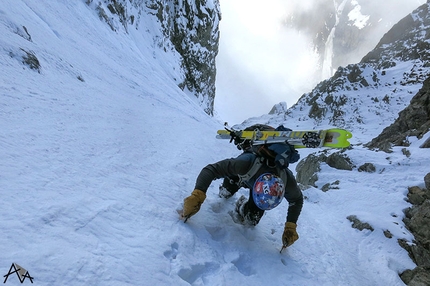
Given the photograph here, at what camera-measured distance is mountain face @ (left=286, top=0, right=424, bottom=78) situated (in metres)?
131

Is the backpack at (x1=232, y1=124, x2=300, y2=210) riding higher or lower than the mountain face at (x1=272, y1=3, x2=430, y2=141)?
lower

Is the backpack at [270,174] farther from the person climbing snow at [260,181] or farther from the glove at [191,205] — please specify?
the glove at [191,205]

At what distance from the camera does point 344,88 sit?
1975 inches

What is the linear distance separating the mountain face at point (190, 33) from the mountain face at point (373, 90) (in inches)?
910

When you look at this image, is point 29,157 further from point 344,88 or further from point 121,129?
point 344,88

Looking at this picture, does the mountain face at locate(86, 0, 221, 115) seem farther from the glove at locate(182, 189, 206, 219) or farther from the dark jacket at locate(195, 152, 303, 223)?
the glove at locate(182, 189, 206, 219)

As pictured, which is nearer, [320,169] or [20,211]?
[20,211]

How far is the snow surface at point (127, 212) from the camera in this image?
234 cm

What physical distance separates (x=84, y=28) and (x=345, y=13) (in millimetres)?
171919

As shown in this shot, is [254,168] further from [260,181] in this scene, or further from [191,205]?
[191,205]

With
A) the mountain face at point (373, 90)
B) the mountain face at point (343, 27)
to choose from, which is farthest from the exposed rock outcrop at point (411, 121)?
the mountain face at point (343, 27)

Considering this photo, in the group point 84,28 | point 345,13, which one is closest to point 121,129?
point 84,28

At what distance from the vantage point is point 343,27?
14900cm

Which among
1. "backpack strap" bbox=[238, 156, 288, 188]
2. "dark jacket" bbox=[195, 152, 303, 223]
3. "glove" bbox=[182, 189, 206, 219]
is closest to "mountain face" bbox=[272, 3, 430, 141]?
"dark jacket" bbox=[195, 152, 303, 223]
